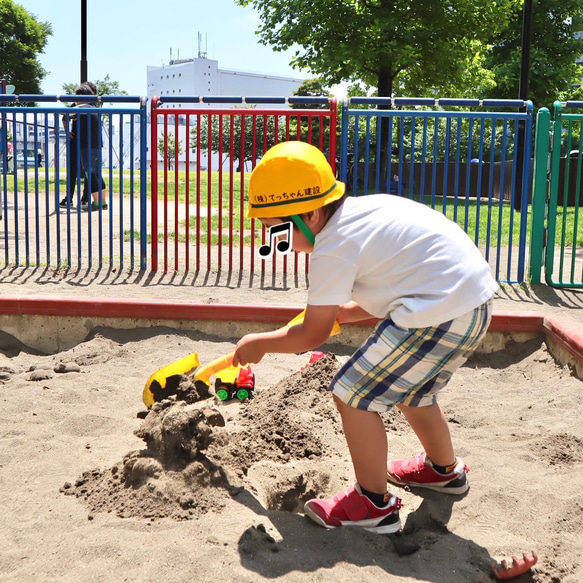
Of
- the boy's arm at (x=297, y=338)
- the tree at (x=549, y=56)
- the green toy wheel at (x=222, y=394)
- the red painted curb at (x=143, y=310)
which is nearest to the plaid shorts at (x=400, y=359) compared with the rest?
the boy's arm at (x=297, y=338)

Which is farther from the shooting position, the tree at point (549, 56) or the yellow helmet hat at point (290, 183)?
the tree at point (549, 56)

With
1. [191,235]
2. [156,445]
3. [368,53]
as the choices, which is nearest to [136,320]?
[156,445]

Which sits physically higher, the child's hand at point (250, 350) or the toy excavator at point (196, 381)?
the child's hand at point (250, 350)

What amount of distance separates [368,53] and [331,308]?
55.1 feet

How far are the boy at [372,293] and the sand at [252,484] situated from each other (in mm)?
250

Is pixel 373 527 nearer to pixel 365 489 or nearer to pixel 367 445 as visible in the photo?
pixel 365 489

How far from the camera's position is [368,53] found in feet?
58.9

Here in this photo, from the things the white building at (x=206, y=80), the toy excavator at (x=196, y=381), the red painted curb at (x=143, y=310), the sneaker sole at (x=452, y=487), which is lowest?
the sneaker sole at (x=452, y=487)

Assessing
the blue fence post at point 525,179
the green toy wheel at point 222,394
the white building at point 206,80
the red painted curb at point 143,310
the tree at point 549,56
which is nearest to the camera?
the green toy wheel at point 222,394

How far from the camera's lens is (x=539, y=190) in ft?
20.5

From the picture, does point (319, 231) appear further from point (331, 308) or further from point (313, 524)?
point (313, 524)

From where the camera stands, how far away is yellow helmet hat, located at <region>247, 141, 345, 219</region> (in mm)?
2307

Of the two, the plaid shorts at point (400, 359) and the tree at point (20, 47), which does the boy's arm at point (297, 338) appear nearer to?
the plaid shorts at point (400, 359)

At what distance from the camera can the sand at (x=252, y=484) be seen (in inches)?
87.7
